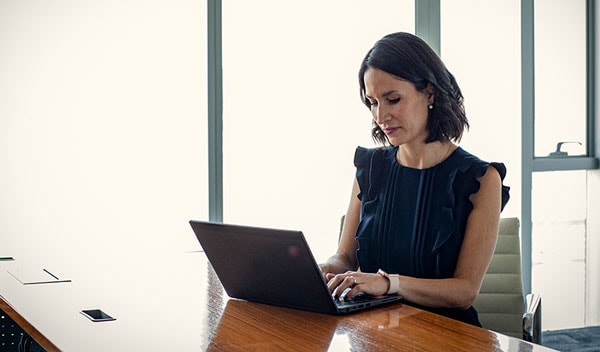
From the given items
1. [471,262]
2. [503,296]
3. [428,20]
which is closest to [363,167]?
[471,262]

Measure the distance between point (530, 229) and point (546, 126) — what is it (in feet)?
2.01

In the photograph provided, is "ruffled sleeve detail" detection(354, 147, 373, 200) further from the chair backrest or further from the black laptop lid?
the black laptop lid

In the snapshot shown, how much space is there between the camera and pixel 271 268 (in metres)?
1.99

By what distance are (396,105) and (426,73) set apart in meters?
0.13

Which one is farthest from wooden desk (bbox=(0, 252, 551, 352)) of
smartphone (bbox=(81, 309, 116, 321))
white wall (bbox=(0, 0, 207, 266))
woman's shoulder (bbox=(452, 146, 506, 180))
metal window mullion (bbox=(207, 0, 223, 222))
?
metal window mullion (bbox=(207, 0, 223, 222))

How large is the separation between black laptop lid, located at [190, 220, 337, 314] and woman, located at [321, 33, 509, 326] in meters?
0.30

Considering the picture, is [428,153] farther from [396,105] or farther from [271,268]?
[271,268]

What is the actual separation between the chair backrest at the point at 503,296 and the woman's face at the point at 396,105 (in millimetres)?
652

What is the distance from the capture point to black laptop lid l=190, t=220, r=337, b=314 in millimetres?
1908

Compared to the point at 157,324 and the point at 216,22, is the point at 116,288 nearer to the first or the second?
the point at 157,324

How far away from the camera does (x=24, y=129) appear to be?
147 inches

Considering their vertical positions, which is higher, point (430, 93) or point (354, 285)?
point (430, 93)

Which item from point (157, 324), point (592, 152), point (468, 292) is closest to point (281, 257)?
point (157, 324)

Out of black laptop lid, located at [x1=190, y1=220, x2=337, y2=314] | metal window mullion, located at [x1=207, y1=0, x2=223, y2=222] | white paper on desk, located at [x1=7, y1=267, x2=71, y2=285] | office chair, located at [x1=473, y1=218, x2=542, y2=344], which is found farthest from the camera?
metal window mullion, located at [x1=207, y1=0, x2=223, y2=222]
